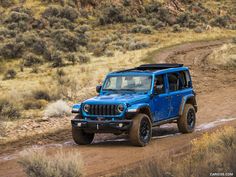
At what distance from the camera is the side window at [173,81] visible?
13.4 metres

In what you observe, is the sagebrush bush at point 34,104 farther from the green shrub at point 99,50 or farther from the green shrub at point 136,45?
the green shrub at point 136,45

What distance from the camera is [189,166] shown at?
7324 millimetres

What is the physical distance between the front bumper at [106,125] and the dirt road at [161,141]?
46cm

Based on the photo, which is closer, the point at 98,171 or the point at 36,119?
the point at 98,171

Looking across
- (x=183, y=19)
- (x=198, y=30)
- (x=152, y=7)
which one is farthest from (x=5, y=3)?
(x=198, y=30)

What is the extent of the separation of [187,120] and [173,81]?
1117mm

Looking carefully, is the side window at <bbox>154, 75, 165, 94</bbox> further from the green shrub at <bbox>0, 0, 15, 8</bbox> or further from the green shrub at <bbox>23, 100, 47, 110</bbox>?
the green shrub at <bbox>0, 0, 15, 8</bbox>

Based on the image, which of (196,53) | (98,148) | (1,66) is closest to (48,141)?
(98,148)

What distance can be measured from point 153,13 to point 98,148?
51.9 m

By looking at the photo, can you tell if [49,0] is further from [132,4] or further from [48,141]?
[48,141]

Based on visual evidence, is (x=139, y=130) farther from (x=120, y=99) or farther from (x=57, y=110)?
(x=57, y=110)

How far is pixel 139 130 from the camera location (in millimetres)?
11586

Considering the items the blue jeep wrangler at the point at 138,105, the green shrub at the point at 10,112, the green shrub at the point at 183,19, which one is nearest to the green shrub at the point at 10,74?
the green shrub at the point at 10,112

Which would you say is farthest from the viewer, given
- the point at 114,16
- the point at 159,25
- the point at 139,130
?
the point at 114,16
